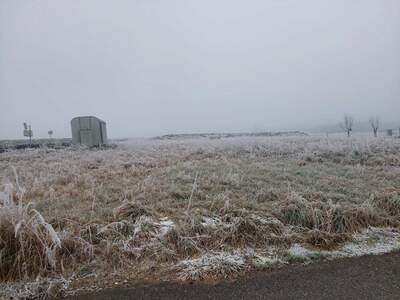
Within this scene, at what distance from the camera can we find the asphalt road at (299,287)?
2.22 metres

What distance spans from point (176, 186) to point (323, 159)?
640cm

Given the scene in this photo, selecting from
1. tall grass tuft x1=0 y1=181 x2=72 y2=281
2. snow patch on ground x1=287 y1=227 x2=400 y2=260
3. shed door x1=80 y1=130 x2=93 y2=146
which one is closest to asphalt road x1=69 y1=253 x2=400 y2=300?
snow patch on ground x1=287 y1=227 x2=400 y2=260

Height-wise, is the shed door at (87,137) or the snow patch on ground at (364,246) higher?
the shed door at (87,137)

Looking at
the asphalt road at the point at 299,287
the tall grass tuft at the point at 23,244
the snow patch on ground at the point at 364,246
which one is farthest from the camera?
the snow patch on ground at the point at 364,246

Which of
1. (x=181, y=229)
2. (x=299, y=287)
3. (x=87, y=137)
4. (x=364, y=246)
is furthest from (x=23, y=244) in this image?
(x=87, y=137)

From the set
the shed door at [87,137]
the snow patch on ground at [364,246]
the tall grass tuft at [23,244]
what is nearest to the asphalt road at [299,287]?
the snow patch on ground at [364,246]

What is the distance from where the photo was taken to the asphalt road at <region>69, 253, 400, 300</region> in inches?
87.4

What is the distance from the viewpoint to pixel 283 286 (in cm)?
235

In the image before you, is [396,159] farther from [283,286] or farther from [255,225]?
[283,286]

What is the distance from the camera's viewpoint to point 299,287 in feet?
7.61

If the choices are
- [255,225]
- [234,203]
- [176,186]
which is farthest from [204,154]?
[255,225]

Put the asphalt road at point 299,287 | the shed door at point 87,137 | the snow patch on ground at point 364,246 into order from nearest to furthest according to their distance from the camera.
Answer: the asphalt road at point 299,287 → the snow patch on ground at point 364,246 → the shed door at point 87,137

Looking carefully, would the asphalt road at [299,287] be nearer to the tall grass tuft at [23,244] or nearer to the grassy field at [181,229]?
the grassy field at [181,229]

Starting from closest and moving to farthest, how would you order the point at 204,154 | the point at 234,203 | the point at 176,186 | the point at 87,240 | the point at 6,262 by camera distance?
the point at 6,262 < the point at 87,240 < the point at 234,203 < the point at 176,186 < the point at 204,154
